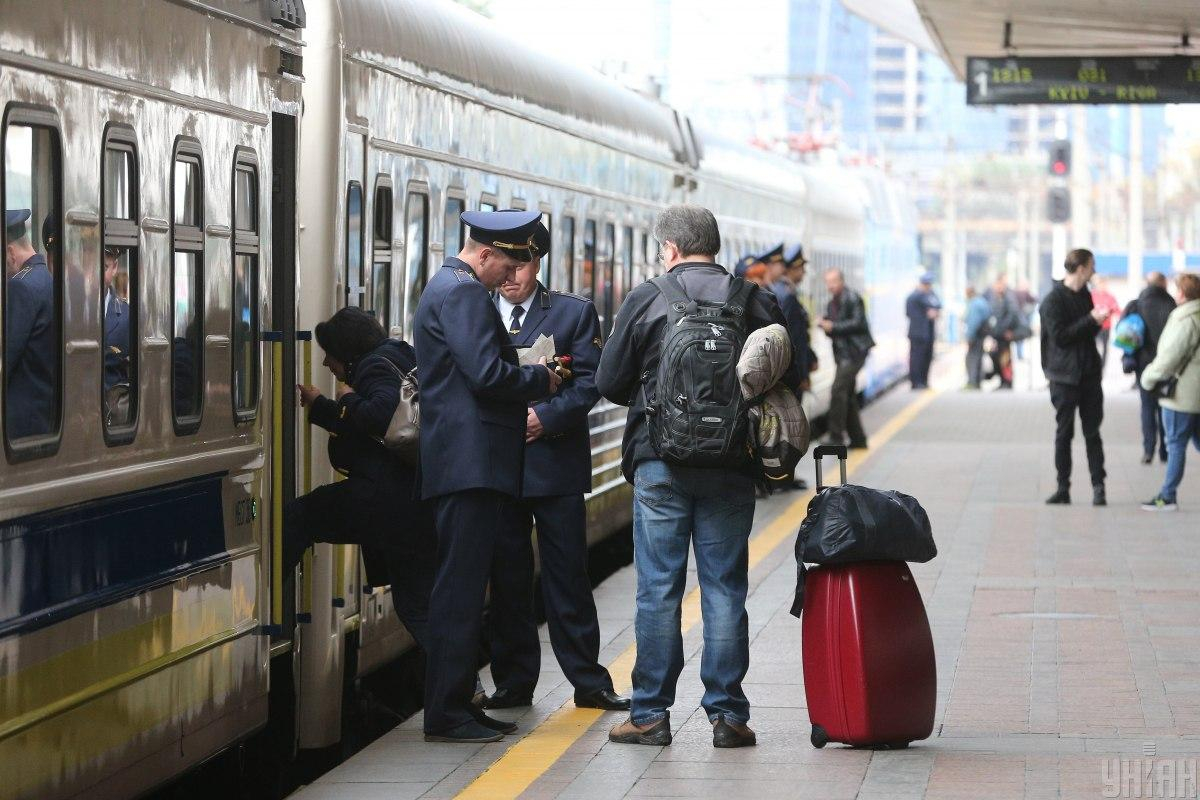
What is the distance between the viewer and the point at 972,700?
8.01m

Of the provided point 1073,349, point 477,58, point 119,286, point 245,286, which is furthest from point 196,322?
point 1073,349

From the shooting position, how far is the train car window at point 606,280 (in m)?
13.2

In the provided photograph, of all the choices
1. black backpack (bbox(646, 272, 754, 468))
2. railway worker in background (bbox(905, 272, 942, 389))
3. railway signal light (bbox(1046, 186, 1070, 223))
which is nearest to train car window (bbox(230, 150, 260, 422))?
black backpack (bbox(646, 272, 754, 468))

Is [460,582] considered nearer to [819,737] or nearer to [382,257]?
[819,737]

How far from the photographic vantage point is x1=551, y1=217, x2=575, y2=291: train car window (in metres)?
11.6

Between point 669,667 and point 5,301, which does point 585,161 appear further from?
point 5,301

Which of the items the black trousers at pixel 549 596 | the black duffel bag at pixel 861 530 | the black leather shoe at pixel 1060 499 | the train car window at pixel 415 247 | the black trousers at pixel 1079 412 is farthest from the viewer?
the black leather shoe at pixel 1060 499

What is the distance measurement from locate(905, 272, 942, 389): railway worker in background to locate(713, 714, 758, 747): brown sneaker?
2480 cm

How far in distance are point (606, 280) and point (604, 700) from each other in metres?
5.85

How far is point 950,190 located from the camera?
93.2 meters

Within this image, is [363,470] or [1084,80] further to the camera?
[1084,80]

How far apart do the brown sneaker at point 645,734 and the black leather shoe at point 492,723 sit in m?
0.38

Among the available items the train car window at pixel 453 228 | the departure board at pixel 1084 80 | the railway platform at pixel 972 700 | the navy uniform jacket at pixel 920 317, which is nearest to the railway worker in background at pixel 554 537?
the railway platform at pixel 972 700

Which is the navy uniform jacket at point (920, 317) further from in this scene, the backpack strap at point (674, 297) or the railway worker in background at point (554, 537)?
the backpack strap at point (674, 297)
